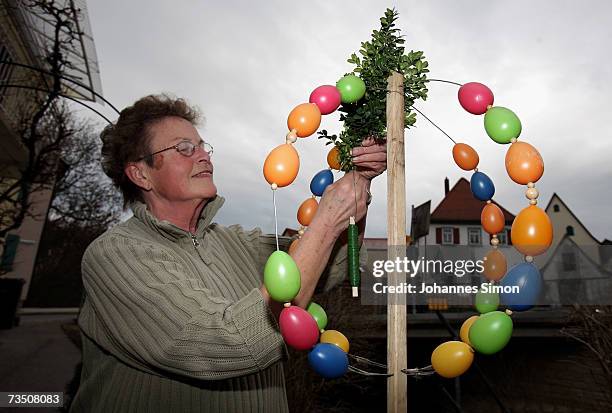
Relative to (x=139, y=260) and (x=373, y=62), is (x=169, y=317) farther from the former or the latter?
(x=373, y=62)

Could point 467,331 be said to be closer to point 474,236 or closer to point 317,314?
point 317,314

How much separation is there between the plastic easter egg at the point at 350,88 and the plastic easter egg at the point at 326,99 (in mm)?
18

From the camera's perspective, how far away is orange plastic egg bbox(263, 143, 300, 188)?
1.27 m

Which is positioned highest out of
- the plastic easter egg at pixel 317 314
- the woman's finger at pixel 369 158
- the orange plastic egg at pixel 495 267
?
the woman's finger at pixel 369 158

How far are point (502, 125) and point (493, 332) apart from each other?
67 centimetres

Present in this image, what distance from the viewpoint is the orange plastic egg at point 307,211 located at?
176 cm

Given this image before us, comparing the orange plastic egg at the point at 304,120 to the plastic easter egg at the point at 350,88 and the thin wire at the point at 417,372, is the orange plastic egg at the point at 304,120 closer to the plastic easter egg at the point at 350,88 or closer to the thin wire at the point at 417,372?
the plastic easter egg at the point at 350,88

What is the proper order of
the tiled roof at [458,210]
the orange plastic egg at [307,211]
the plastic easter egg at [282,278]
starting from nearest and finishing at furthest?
1. the plastic easter egg at [282,278]
2. the orange plastic egg at [307,211]
3. the tiled roof at [458,210]

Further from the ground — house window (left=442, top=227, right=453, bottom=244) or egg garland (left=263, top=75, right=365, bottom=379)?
house window (left=442, top=227, right=453, bottom=244)

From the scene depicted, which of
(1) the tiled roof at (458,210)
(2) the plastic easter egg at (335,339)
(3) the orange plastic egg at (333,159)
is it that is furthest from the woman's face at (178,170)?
(1) the tiled roof at (458,210)

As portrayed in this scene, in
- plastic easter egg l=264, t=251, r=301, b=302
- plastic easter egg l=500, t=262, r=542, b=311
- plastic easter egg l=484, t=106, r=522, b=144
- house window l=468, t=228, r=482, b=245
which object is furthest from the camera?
house window l=468, t=228, r=482, b=245

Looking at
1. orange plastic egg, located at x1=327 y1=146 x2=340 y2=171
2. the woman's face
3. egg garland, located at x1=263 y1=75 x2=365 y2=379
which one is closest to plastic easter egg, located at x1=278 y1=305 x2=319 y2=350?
egg garland, located at x1=263 y1=75 x2=365 y2=379

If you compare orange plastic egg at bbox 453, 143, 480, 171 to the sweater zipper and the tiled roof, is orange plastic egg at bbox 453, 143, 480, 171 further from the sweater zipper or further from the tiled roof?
the tiled roof

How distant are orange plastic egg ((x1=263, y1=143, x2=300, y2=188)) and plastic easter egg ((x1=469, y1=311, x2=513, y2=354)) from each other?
2.44ft
